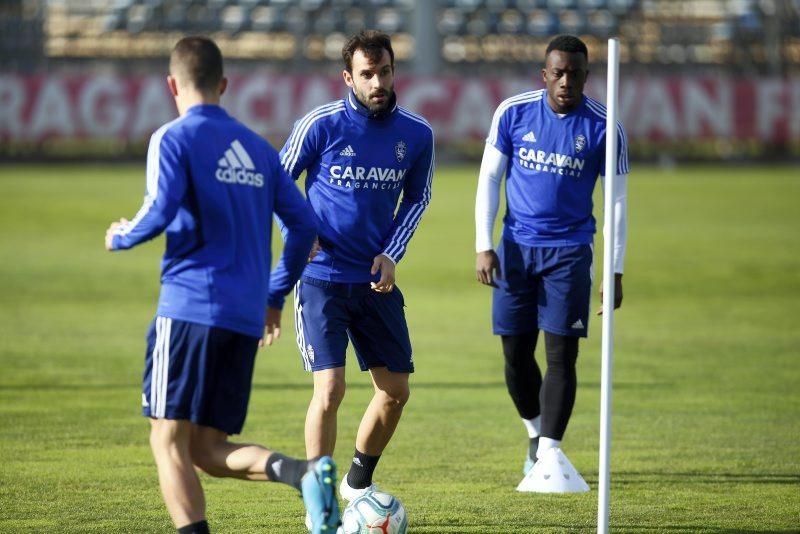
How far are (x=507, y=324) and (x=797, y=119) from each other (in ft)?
117

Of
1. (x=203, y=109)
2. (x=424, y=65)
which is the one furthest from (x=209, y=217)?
(x=424, y=65)

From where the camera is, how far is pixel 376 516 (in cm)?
587

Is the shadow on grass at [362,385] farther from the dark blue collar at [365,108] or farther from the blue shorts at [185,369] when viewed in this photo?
the blue shorts at [185,369]

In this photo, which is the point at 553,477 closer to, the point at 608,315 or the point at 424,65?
the point at 608,315

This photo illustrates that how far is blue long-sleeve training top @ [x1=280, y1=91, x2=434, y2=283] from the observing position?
6.32m

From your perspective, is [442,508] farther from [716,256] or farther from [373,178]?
[716,256]

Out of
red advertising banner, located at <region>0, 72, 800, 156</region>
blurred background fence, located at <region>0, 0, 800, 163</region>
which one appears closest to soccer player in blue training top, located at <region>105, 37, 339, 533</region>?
red advertising banner, located at <region>0, 72, 800, 156</region>

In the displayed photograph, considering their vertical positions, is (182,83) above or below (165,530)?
above

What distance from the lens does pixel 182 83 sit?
488 cm

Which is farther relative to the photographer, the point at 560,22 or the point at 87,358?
the point at 560,22

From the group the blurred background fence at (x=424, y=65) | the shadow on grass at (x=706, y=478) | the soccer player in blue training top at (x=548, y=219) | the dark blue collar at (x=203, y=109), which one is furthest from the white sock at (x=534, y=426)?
the blurred background fence at (x=424, y=65)

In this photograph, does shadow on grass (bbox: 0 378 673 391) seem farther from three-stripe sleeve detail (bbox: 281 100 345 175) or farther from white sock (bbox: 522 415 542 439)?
three-stripe sleeve detail (bbox: 281 100 345 175)

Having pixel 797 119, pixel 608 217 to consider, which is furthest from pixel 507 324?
pixel 797 119

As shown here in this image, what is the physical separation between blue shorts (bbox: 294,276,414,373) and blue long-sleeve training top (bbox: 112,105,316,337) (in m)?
1.29
